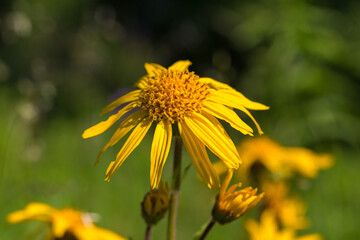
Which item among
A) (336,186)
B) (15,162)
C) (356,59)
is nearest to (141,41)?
(356,59)

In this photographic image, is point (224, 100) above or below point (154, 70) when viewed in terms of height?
below

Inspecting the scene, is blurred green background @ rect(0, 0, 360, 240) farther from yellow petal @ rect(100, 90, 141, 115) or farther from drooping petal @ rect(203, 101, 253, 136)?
yellow petal @ rect(100, 90, 141, 115)

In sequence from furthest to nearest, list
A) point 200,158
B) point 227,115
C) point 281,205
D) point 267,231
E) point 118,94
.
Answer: point 118,94 < point 281,205 < point 267,231 < point 227,115 < point 200,158

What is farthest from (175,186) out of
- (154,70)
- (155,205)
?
(154,70)

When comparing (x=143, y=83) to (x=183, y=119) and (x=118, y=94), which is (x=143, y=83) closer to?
(x=183, y=119)

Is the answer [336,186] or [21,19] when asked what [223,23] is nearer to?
[336,186]

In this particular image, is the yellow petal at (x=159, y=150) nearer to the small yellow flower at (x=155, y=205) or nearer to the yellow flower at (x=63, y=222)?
the small yellow flower at (x=155, y=205)

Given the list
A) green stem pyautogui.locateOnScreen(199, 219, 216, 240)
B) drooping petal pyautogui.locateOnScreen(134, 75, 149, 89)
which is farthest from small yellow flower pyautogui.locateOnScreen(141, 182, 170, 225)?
drooping petal pyautogui.locateOnScreen(134, 75, 149, 89)
